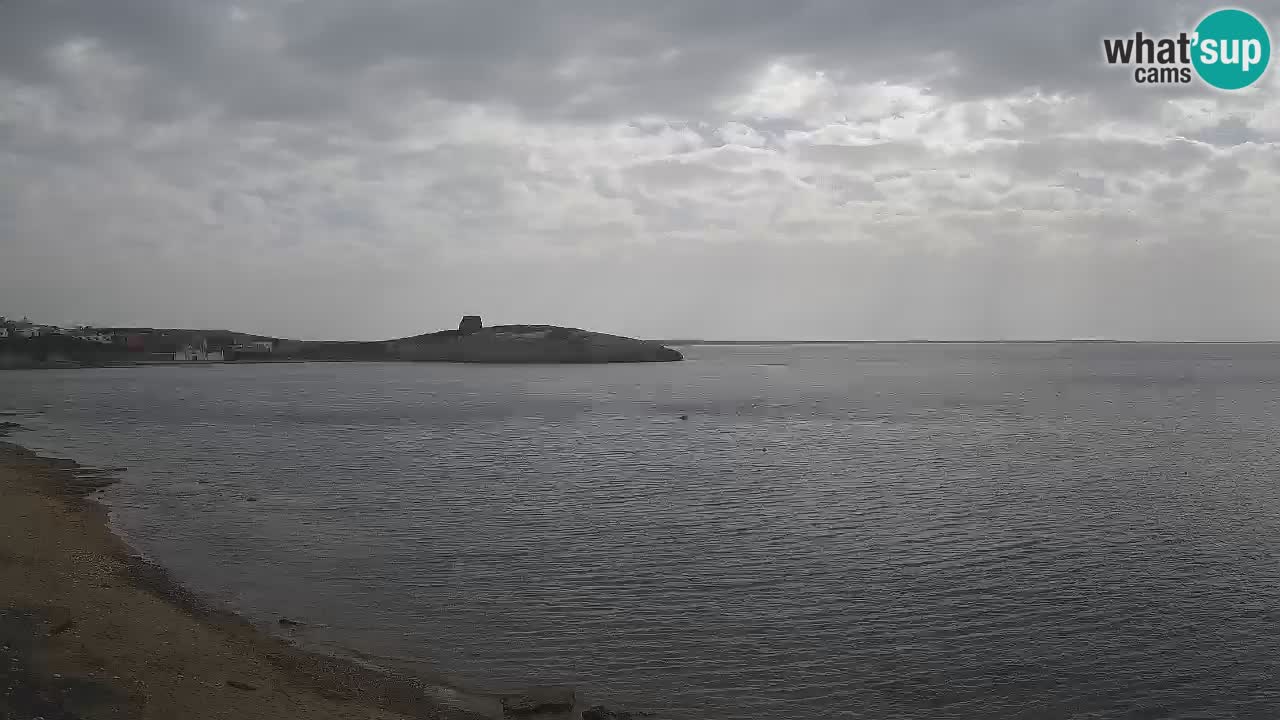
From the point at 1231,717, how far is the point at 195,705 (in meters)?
17.2

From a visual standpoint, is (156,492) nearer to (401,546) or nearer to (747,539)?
(401,546)

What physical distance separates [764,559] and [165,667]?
16255 millimetres

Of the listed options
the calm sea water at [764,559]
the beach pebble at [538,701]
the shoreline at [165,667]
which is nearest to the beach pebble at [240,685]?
the shoreline at [165,667]

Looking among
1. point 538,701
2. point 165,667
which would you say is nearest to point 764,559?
point 538,701

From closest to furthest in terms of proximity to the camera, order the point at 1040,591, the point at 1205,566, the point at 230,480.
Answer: the point at 1040,591, the point at 1205,566, the point at 230,480

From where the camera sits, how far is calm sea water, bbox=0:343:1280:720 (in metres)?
16.5

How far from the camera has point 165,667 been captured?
14297 mm

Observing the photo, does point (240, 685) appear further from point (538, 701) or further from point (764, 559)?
point (764, 559)

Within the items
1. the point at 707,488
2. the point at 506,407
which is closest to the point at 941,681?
the point at 707,488

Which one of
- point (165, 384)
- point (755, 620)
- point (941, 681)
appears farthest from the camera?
point (165, 384)

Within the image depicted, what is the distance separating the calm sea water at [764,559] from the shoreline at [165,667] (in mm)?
1273

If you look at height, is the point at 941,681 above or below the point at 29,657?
below

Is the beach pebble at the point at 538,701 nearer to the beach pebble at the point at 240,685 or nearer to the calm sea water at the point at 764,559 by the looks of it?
the calm sea water at the point at 764,559

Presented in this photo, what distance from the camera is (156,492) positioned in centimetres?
3716
